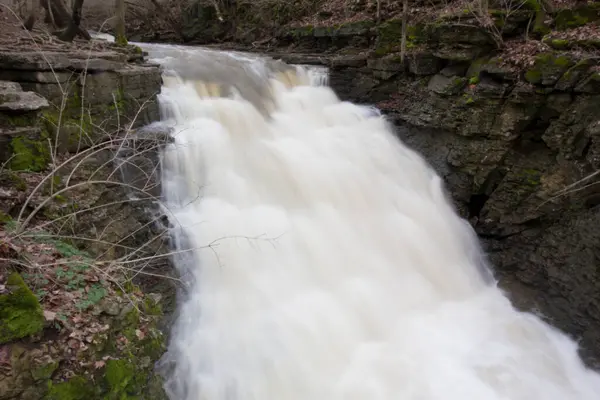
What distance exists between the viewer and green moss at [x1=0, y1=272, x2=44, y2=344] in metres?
3.20

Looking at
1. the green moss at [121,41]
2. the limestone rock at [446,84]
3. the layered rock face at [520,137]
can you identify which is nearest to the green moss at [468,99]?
→ the layered rock face at [520,137]

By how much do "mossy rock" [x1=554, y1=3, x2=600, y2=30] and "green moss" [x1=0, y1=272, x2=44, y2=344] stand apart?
9.64 m

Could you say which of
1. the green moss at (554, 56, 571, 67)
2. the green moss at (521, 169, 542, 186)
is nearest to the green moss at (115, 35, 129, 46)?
the green moss at (554, 56, 571, 67)

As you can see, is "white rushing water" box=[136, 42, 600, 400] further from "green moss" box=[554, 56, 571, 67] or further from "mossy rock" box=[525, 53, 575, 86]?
"green moss" box=[554, 56, 571, 67]

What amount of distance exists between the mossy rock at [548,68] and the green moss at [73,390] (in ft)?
27.5

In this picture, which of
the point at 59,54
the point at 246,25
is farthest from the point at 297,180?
the point at 246,25

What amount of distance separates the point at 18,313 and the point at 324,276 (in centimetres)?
433

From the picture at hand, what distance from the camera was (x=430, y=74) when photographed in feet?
31.3

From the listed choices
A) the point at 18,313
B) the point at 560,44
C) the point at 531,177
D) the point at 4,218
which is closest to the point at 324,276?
the point at 18,313

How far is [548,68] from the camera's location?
7.17 metres

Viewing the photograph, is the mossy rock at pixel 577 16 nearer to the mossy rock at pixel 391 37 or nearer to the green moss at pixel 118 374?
the mossy rock at pixel 391 37

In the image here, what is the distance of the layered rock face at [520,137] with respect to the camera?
6.91m

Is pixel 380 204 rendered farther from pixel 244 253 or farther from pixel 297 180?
pixel 244 253

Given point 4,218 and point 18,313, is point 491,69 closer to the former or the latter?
point 4,218
